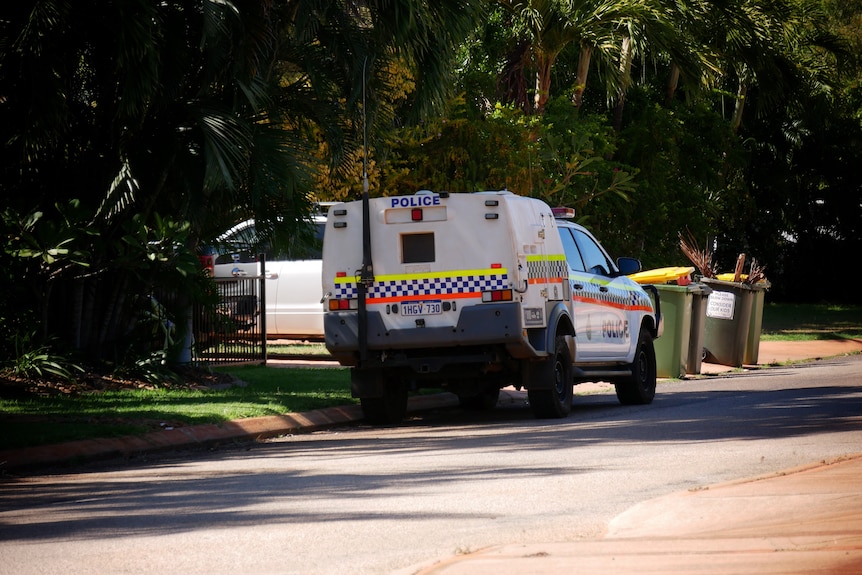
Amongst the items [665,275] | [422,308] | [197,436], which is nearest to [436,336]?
[422,308]

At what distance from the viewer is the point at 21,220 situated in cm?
1405

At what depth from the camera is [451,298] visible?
13.2 m

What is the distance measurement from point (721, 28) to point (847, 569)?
21.4 meters

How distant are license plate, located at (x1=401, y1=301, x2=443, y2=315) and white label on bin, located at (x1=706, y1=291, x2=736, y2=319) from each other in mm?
10088

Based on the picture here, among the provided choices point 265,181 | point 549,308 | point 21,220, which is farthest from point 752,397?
point 21,220

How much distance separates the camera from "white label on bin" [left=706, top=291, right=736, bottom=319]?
22.4m

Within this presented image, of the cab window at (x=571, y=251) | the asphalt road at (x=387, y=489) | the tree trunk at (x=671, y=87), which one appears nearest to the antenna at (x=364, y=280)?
the asphalt road at (x=387, y=489)

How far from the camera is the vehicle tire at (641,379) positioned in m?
15.8

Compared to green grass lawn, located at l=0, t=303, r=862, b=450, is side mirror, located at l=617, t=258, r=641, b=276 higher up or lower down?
higher up

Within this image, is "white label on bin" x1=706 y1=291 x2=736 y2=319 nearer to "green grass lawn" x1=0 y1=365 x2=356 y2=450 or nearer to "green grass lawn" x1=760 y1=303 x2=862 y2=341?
"green grass lawn" x1=760 y1=303 x2=862 y2=341

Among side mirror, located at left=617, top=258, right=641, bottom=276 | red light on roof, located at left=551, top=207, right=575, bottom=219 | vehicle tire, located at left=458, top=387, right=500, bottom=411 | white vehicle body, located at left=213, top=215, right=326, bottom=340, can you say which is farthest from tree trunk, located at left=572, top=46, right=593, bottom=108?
red light on roof, located at left=551, top=207, right=575, bottom=219

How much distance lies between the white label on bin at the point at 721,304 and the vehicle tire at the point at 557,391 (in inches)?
346

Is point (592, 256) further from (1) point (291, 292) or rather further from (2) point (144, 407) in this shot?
(1) point (291, 292)

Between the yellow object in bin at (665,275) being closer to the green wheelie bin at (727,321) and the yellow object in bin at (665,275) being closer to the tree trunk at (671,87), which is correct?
the green wheelie bin at (727,321)
